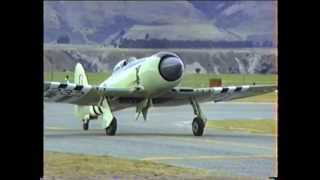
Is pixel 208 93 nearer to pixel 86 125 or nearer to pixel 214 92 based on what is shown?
pixel 214 92

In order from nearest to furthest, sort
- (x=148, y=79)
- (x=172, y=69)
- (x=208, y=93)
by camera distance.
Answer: (x=172, y=69)
(x=148, y=79)
(x=208, y=93)

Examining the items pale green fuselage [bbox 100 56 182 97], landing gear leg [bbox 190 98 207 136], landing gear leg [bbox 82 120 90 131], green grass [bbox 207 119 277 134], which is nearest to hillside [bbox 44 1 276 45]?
green grass [bbox 207 119 277 134]

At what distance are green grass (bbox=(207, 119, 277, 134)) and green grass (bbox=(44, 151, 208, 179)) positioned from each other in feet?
30.3

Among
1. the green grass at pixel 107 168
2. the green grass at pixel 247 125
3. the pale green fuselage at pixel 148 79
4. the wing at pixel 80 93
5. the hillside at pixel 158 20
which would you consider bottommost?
the green grass at pixel 247 125

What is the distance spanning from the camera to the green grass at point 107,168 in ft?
26.3

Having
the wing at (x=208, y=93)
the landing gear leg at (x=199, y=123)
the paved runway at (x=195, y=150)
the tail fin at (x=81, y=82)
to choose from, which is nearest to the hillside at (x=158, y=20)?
the tail fin at (x=81, y=82)

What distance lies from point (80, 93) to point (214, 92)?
3741 mm

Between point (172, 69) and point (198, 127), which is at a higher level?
point (172, 69)

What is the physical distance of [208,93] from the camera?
1777 centimetres

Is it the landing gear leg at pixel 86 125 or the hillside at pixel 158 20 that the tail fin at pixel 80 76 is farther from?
the hillside at pixel 158 20

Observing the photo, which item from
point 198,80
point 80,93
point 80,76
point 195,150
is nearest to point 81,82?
point 80,76
